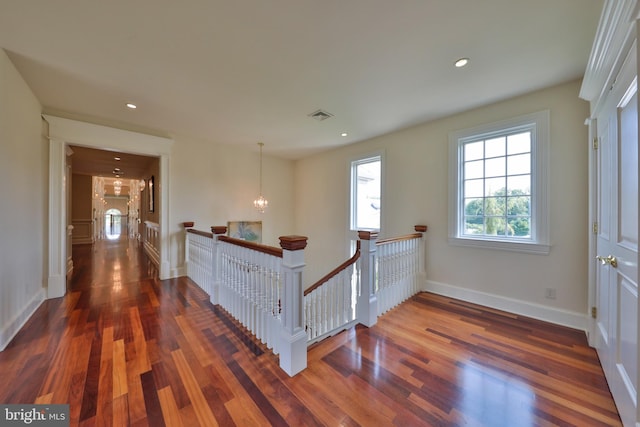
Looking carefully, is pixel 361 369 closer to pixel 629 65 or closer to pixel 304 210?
pixel 629 65

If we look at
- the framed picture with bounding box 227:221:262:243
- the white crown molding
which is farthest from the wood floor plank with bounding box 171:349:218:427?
the framed picture with bounding box 227:221:262:243

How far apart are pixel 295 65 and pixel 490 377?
3.06 metres

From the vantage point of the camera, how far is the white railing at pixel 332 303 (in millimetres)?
2195

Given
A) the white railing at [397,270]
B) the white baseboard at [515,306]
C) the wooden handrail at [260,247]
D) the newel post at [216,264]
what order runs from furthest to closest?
the newel post at [216,264] → the white railing at [397,270] → the white baseboard at [515,306] → the wooden handrail at [260,247]

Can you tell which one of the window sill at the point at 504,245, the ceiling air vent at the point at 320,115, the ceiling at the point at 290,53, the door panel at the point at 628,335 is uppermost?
the ceiling air vent at the point at 320,115

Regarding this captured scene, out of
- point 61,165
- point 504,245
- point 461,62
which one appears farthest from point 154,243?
point 504,245

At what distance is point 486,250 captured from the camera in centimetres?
304

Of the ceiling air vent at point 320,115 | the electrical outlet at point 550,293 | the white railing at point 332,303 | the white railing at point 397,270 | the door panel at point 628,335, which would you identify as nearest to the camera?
the door panel at point 628,335

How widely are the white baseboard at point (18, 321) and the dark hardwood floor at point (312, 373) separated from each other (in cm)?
6

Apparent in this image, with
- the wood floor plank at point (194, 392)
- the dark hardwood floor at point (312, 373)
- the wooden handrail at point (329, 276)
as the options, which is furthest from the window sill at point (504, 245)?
the wood floor plank at point (194, 392)

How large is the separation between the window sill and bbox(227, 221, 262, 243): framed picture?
3.99 m

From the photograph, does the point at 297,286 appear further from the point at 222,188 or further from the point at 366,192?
the point at 222,188

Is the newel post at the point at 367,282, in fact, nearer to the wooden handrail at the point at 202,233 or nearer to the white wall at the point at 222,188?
the wooden handrail at the point at 202,233

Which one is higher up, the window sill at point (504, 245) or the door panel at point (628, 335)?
the window sill at point (504, 245)
